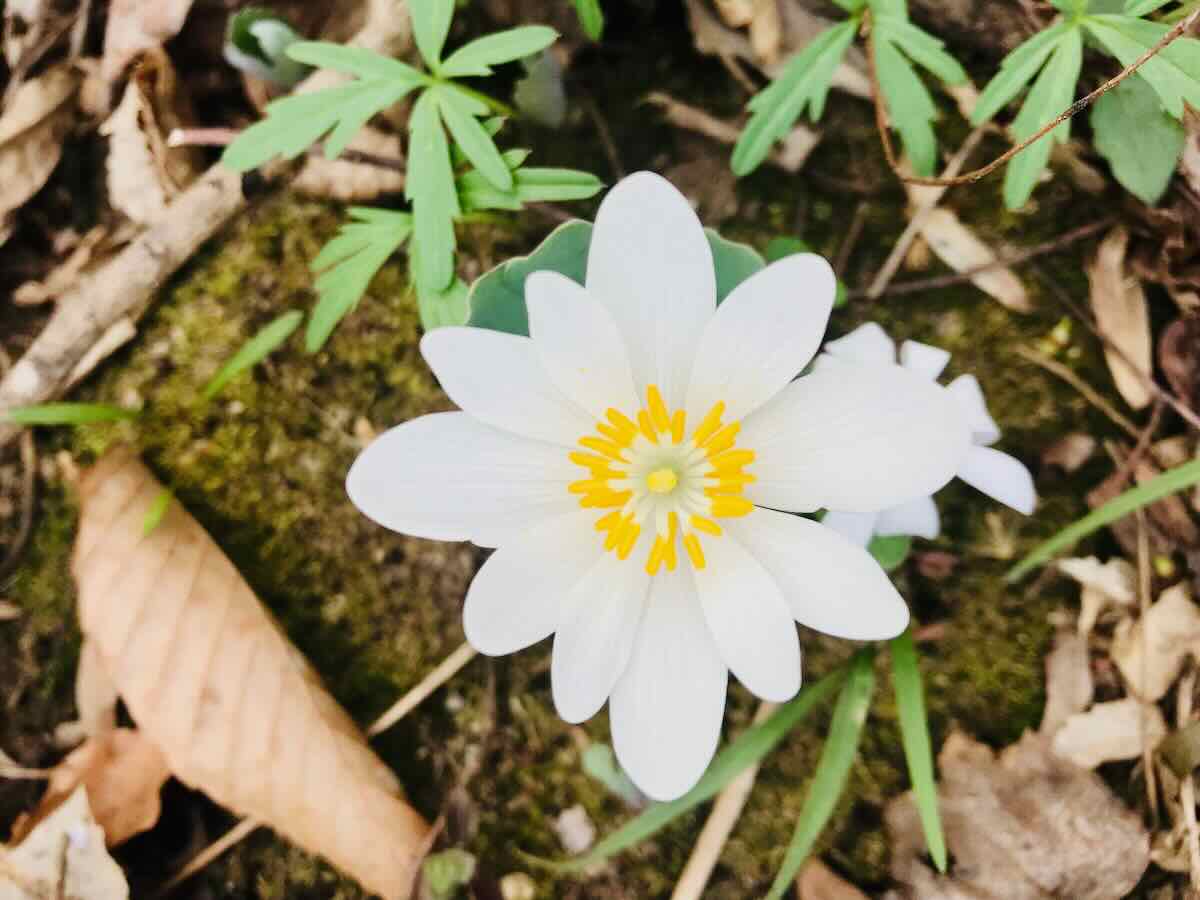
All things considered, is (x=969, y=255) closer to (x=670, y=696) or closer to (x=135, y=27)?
(x=670, y=696)

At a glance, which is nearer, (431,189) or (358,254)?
(431,189)

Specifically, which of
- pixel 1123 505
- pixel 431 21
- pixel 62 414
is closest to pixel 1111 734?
pixel 1123 505

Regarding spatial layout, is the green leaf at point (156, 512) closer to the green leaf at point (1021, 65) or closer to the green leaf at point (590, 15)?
the green leaf at point (590, 15)

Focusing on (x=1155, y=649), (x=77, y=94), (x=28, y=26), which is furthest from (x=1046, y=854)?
(x=28, y=26)

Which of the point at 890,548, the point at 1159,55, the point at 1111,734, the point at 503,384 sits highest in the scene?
the point at 1159,55

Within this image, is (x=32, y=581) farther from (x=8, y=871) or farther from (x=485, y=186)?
(x=485, y=186)

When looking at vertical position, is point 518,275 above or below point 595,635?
above
